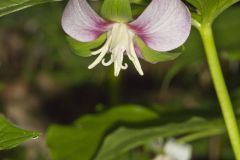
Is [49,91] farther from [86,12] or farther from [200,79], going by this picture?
[86,12]

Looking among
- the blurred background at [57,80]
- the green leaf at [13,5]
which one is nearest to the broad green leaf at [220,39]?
the blurred background at [57,80]

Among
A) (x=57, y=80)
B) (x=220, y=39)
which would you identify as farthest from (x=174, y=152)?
(x=57, y=80)

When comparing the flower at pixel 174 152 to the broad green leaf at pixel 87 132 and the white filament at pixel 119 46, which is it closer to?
the broad green leaf at pixel 87 132

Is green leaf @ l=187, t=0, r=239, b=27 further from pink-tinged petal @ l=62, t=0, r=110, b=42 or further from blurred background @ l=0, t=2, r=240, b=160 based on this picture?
blurred background @ l=0, t=2, r=240, b=160

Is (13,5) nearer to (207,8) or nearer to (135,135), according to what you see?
(207,8)

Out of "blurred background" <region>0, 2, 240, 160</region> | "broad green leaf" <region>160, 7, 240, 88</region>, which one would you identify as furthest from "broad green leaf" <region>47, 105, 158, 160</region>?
"blurred background" <region>0, 2, 240, 160</region>

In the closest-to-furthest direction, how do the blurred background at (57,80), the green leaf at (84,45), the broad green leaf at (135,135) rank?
the green leaf at (84,45) < the broad green leaf at (135,135) < the blurred background at (57,80)

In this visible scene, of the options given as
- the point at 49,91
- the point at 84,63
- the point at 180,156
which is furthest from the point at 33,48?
the point at 180,156
